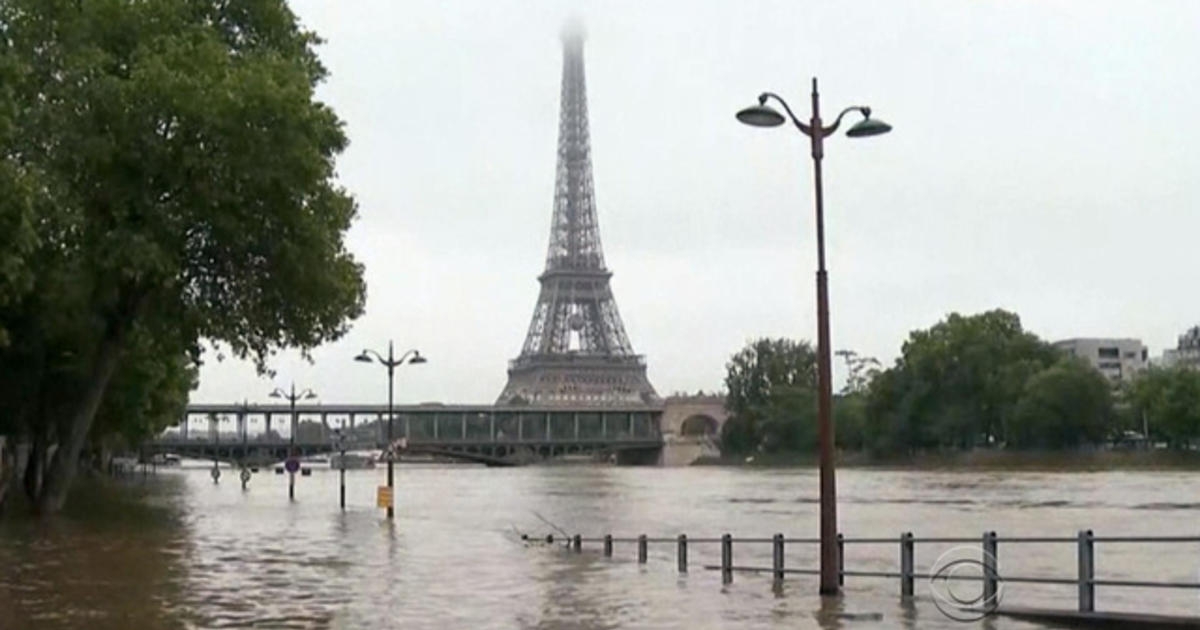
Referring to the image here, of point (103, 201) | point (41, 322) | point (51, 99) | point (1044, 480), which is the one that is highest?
point (51, 99)

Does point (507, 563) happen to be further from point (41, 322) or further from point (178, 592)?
point (41, 322)

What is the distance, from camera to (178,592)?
22297mm

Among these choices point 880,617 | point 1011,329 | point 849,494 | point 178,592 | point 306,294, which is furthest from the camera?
point 1011,329

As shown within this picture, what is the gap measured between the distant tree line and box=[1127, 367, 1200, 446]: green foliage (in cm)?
12

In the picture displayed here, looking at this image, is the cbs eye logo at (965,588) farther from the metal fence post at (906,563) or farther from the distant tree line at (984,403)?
the distant tree line at (984,403)

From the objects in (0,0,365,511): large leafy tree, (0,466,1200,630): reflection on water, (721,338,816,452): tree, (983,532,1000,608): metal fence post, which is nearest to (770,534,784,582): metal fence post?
(0,466,1200,630): reflection on water

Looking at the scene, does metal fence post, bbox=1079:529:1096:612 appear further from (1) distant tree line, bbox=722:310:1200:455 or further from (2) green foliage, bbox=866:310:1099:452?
(2) green foliage, bbox=866:310:1099:452

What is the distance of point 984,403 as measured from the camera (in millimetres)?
148500

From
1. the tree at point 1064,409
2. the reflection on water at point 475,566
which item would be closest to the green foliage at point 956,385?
the tree at point 1064,409

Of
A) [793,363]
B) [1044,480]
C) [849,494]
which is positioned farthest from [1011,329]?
[849,494]

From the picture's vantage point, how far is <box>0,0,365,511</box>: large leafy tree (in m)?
38.8

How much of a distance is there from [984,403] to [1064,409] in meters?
13.6

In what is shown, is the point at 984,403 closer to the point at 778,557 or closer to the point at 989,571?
the point at 778,557

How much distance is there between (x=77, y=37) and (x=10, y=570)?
19163mm
